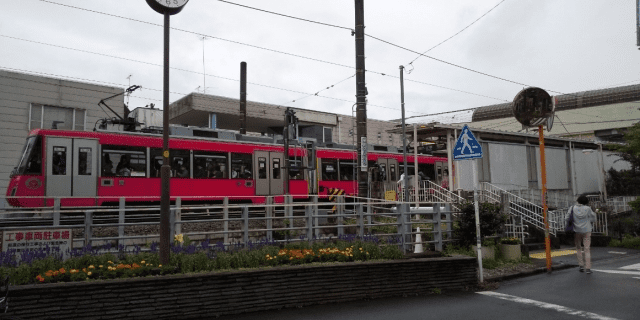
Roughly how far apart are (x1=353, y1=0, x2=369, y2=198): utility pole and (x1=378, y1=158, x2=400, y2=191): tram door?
9.31 m

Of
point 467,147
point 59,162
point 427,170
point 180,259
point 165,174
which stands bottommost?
point 180,259

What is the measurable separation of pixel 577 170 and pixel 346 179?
36.6 feet

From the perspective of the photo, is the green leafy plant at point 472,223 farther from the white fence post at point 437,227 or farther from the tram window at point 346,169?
the tram window at point 346,169

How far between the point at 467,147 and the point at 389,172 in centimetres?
1418

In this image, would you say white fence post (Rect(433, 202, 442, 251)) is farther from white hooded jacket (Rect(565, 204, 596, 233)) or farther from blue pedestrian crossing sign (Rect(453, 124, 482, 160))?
white hooded jacket (Rect(565, 204, 596, 233))

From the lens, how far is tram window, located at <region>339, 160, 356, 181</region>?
2194 centimetres

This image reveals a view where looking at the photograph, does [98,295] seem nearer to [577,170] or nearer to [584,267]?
[584,267]

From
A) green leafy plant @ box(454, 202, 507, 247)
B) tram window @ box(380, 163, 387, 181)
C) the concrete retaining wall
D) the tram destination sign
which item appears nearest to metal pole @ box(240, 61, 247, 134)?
tram window @ box(380, 163, 387, 181)

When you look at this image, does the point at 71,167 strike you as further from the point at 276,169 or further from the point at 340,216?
the point at 340,216

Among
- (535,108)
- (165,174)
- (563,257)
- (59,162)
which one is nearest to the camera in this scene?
(165,174)

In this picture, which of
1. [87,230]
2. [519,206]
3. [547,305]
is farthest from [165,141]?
[519,206]

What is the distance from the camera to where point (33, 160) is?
14.0 meters

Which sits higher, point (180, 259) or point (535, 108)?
point (535, 108)

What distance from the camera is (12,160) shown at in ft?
72.9
